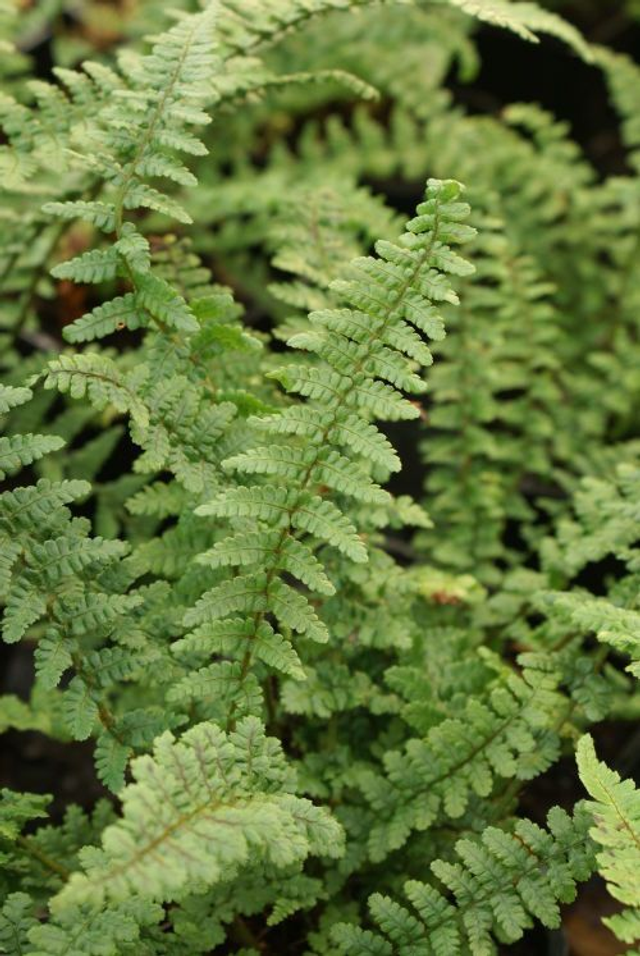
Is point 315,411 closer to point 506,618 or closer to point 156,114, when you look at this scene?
point 156,114

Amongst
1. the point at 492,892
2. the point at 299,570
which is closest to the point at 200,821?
the point at 299,570

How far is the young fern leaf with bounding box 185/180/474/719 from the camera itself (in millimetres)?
1272

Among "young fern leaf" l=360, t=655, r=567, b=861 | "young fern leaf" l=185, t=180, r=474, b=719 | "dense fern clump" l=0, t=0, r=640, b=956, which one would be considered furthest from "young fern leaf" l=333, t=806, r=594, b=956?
"young fern leaf" l=185, t=180, r=474, b=719

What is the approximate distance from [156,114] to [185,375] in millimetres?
375

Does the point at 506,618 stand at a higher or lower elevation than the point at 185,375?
lower

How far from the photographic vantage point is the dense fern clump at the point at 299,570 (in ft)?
4.15

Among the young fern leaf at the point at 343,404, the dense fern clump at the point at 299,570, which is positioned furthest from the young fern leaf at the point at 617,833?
the young fern leaf at the point at 343,404

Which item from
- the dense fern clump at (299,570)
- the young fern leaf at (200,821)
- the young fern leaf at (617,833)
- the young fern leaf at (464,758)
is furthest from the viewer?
the young fern leaf at (464,758)

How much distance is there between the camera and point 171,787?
1073mm

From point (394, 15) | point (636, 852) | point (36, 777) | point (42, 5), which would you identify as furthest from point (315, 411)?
point (42, 5)

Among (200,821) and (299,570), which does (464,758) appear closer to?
(299,570)

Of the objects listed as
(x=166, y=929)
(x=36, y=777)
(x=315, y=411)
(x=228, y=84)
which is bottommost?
(x=36, y=777)

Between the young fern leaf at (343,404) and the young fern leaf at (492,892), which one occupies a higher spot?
the young fern leaf at (343,404)

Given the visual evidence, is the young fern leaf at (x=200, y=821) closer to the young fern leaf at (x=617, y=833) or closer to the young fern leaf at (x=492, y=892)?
the young fern leaf at (x=492, y=892)
